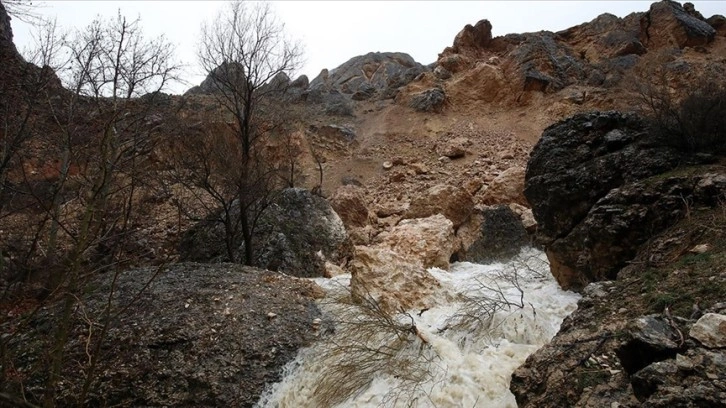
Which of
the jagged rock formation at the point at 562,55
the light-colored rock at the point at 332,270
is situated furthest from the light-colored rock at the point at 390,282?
the jagged rock formation at the point at 562,55

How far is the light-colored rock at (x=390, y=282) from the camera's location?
678 centimetres

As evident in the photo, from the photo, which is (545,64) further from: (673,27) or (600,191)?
(600,191)

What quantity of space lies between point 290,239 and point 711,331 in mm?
8902

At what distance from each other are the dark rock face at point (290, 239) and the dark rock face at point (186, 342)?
2.53 metres

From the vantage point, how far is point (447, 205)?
13.2 m

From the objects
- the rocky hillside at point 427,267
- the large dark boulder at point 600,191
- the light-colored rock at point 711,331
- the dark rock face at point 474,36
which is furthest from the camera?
the dark rock face at point 474,36

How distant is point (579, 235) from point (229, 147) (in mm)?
9714

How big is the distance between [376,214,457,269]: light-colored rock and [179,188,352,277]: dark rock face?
1408 mm

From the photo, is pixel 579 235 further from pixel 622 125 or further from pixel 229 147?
pixel 229 147

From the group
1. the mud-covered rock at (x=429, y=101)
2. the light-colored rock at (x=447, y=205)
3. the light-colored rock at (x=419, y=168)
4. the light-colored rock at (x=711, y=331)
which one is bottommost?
the light-colored rock at (x=447, y=205)

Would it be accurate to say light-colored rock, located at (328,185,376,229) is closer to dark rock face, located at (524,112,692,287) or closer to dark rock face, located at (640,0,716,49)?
dark rock face, located at (524,112,692,287)

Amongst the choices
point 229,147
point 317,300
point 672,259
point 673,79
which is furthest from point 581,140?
point 673,79

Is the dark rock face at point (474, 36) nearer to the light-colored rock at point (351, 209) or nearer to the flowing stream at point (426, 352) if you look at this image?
the light-colored rock at point (351, 209)

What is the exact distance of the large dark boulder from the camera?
5.45 m
